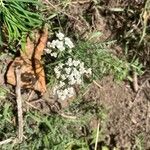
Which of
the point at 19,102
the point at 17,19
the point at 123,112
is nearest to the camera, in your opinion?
the point at 17,19

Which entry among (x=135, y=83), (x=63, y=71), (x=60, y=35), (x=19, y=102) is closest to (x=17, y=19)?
(x=60, y=35)

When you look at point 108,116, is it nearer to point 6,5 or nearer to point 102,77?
point 102,77

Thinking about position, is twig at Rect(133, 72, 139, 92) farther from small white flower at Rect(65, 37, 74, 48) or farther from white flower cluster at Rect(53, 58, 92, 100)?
small white flower at Rect(65, 37, 74, 48)

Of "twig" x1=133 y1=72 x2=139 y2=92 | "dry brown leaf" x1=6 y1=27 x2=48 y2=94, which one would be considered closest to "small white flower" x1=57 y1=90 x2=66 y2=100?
"dry brown leaf" x1=6 y1=27 x2=48 y2=94

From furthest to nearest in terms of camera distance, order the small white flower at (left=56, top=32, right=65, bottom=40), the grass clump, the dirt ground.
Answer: the dirt ground, the small white flower at (left=56, top=32, right=65, bottom=40), the grass clump

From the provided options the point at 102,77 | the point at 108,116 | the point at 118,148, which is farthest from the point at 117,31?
the point at 118,148

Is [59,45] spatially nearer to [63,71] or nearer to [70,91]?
[63,71]

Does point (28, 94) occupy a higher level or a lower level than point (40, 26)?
lower
